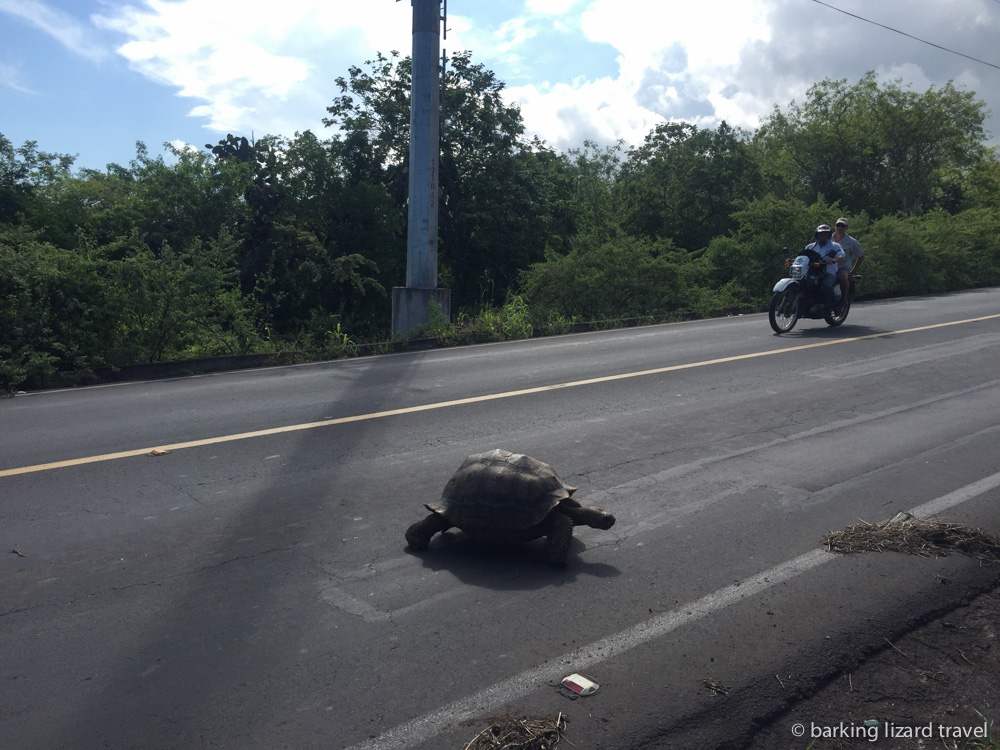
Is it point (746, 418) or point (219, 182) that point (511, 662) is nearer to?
point (746, 418)

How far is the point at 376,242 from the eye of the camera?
24.9 m

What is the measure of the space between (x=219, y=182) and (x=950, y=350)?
21.5m

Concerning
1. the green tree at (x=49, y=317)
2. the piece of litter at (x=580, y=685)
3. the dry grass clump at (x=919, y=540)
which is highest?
the green tree at (x=49, y=317)

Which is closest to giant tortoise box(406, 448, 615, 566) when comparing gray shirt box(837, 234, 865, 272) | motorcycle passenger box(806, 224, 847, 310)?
motorcycle passenger box(806, 224, 847, 310)

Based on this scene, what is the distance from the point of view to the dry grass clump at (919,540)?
4.75 metres

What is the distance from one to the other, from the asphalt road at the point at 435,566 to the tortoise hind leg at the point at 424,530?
15 cm

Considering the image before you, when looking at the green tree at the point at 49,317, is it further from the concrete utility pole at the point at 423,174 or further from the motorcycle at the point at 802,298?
the motorcycle at the point at 802,298

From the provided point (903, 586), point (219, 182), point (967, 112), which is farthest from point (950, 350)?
point (967, 112)

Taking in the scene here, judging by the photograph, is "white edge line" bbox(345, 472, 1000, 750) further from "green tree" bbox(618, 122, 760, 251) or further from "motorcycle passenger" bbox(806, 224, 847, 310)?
"green tree" bbox(618, 122, 760, 251)

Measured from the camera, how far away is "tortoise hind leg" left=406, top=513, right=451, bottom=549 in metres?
4.76

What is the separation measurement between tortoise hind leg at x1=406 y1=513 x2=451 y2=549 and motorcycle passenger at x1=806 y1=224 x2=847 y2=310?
37.6 ft

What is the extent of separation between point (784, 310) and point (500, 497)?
10992 millimetres

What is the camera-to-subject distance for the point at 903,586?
170 inches

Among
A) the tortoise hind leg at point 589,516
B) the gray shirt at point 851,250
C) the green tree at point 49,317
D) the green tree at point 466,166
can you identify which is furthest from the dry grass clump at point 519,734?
the green tree at point 466,166
